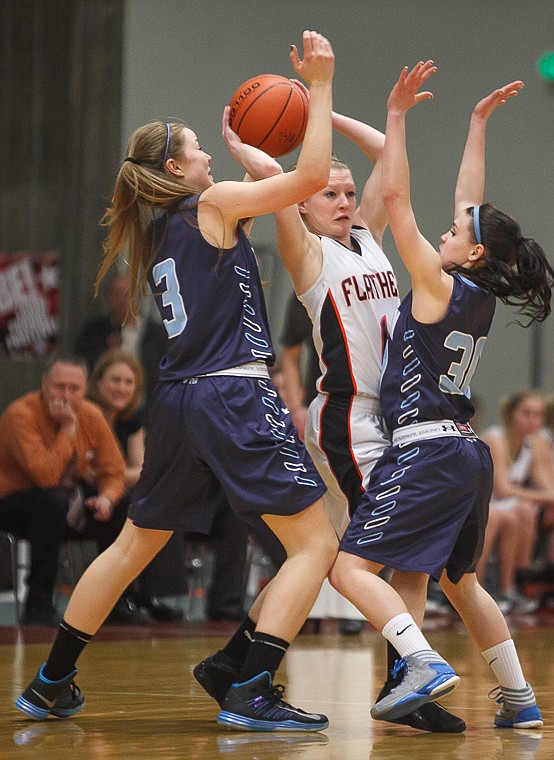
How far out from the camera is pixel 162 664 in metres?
5.20

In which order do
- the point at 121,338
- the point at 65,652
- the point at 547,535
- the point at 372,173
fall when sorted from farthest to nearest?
the point at 547,535, the point at 121,338, the point at 372,173, the point at 65,652

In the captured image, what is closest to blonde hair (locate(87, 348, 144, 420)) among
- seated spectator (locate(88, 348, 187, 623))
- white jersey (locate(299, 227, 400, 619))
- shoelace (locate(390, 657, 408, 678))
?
seated spectator (locate(88, 348, 187, 623))

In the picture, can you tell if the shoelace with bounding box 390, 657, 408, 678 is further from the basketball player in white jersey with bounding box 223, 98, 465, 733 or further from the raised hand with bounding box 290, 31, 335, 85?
the raised hand with bounding box 290, 31, 335, 85

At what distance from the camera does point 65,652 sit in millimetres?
3648

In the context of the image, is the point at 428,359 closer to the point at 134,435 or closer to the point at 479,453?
the point at 479,453

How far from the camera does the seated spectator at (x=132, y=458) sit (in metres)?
7.21

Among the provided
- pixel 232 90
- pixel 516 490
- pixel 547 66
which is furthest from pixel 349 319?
pixel 547 66

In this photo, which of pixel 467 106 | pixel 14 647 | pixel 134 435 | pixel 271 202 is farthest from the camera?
pixel 467 106

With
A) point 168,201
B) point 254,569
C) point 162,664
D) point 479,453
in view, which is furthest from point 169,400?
point 254,569

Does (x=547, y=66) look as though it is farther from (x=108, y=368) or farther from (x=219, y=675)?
(x=219, y=675)

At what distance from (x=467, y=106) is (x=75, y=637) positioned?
350 inches

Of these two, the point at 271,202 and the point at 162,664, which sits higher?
the point at 271,202

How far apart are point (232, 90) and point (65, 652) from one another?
8179 mm

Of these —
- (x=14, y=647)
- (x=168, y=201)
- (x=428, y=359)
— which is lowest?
(x=14, y=647)
